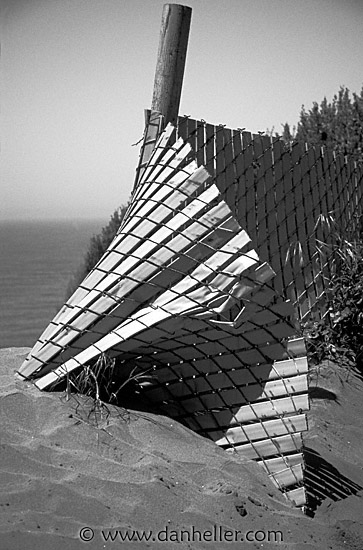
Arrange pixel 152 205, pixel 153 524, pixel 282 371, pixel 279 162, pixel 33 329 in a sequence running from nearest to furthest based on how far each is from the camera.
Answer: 1. pixel 153 524
2. pixel 282 371
3. pixel 152 205
4. pixel 279 162
5. pixel 33 329

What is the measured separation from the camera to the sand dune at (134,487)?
2742 mm

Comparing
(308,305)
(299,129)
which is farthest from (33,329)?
(308,305)

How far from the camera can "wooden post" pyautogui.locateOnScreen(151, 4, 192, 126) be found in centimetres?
465

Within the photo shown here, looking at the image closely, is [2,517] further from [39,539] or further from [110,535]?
[110,535]

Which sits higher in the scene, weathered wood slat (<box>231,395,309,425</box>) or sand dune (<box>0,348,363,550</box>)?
weathered wood slat (<box>231,395,309,425</box>)

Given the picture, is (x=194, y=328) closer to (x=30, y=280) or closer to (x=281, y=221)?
(x=281, y=221)

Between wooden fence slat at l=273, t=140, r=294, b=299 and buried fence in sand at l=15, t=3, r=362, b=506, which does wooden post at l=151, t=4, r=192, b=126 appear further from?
wooden fence slat at l=273, t=140, r=294, b=299

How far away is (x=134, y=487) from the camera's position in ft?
9.81

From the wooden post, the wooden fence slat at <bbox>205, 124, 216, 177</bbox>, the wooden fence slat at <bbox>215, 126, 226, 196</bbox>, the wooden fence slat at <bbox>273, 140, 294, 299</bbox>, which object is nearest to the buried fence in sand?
the wooden post

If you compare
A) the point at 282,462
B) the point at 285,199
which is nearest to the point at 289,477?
the point at 282,462

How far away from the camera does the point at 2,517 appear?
2.64 meters

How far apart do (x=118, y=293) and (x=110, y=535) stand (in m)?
1.28

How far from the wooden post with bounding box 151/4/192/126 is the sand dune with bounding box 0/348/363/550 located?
6.64ft

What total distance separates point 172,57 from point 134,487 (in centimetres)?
286
